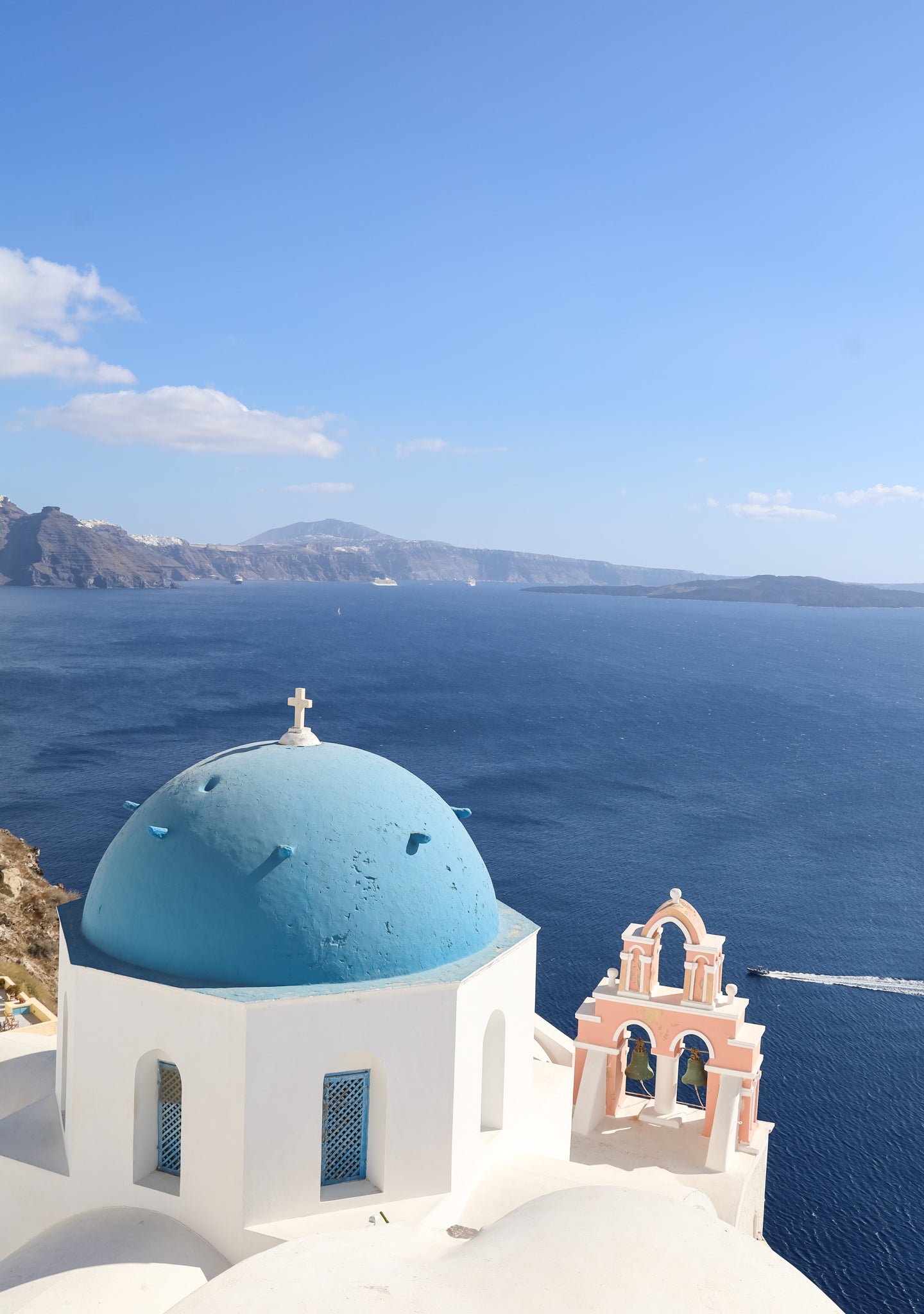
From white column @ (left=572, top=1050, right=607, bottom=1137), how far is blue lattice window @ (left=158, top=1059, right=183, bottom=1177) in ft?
31.7

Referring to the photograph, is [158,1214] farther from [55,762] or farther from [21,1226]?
[55,762]

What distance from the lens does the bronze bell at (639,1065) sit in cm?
1738

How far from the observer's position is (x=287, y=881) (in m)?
8.69

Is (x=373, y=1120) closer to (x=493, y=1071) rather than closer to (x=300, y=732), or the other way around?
(x=493, y=1071)

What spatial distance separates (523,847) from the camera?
147 ft

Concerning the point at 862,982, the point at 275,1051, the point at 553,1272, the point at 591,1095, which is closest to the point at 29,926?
the point at 591,1095

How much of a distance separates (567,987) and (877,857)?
833 inches

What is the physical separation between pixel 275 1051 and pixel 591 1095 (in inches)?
416

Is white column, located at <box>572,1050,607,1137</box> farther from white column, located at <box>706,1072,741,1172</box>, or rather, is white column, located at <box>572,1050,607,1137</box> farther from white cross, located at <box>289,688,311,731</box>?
white cross, located at <box>289,688,311,731</box>

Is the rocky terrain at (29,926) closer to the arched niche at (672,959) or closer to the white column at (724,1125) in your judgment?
the white column at (724,1125)

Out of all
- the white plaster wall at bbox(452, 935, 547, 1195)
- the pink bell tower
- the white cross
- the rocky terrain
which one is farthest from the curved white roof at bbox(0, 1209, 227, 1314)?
the rocky terrain

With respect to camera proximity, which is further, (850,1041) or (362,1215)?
(850,1041)

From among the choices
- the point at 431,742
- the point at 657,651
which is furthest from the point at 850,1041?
the point at 657,651

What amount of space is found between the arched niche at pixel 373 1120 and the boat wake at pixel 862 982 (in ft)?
92.3
